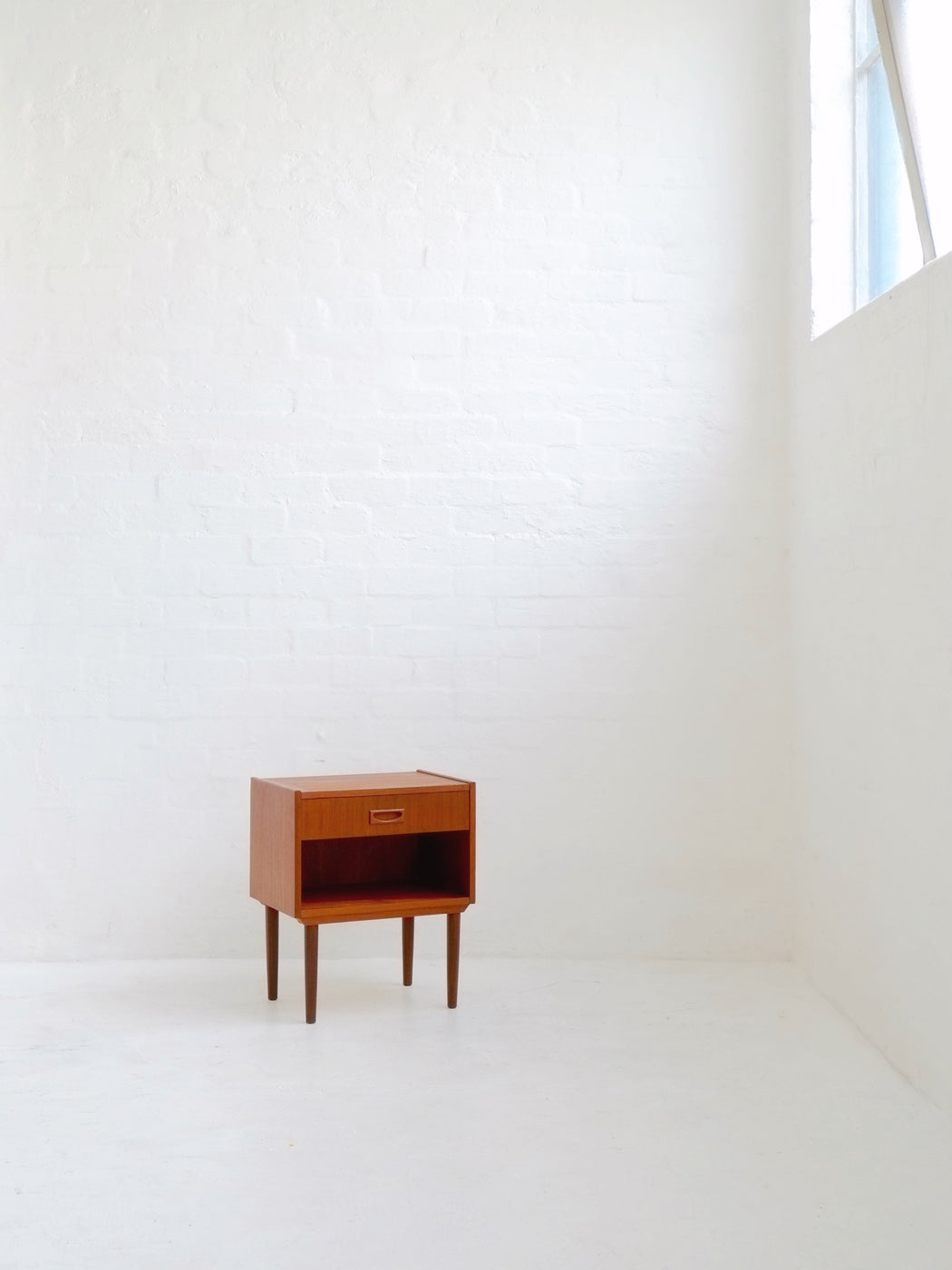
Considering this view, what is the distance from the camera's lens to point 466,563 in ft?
14.1

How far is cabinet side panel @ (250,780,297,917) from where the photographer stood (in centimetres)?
351

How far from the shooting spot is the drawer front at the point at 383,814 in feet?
11.5

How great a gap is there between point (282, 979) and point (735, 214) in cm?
270

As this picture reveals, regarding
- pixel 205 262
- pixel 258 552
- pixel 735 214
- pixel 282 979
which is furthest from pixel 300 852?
pixel 735 214

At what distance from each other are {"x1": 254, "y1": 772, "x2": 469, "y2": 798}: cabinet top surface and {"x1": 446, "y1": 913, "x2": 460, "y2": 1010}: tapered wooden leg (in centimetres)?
35

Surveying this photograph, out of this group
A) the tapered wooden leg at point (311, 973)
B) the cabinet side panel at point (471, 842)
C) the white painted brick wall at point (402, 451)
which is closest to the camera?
the tapered wooden leg at point (311, 973)

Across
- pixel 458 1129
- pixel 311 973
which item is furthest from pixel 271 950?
pixel 458 1129

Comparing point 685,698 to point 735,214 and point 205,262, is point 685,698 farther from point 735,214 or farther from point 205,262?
point 205,262

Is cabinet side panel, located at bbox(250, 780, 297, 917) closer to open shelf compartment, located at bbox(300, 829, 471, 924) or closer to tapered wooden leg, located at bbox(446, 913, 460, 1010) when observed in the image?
open shelf compartment, located at bbox(300, 829, 471, 924)

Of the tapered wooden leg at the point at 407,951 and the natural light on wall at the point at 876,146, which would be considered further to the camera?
the tapered wooden leg at the point at 407,951

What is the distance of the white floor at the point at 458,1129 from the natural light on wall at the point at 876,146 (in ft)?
6.49

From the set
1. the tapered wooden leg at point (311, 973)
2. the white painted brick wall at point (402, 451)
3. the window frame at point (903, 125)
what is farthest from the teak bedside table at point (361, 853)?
the window frame at point (903, 125)

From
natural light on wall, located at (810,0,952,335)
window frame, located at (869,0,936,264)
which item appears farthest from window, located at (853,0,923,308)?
window frame, located at (869,0,936,264)

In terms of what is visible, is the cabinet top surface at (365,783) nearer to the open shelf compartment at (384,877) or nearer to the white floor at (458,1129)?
the open shelf compartment at (384,877)
